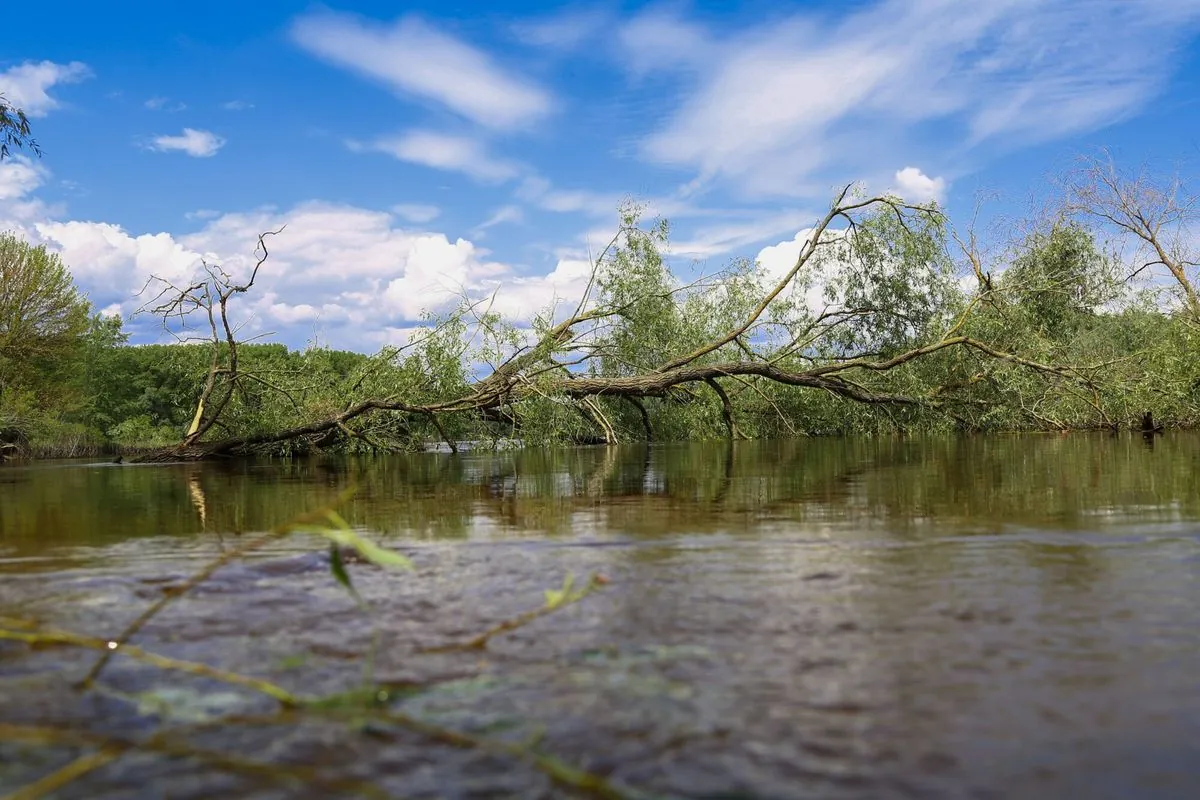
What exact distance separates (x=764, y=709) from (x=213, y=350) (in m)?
21.1

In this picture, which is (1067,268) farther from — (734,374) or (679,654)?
(679,654)

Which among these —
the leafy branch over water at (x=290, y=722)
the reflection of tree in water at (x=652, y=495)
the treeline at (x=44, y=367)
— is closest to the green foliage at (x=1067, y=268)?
the reflection of tree in water at (x=652, y=495)

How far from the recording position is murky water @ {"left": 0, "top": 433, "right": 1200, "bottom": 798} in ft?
7.70

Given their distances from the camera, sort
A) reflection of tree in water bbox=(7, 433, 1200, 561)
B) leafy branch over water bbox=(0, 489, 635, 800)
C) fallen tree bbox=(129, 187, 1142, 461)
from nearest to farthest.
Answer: leafy branch over water bbox=(0, 489, 635, 800), reflection of tree in water bbox=(7, 433, 1200, 561), fallen tree bbox=(129, 187, 1142, 461)

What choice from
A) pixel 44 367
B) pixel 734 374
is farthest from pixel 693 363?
pixel 44 367

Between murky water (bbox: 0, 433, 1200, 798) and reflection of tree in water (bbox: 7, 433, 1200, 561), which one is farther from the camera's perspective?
reflection of tree in water (bbox: 7, 433, 1200, 561)

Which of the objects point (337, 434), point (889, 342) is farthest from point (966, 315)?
point (337, 434)

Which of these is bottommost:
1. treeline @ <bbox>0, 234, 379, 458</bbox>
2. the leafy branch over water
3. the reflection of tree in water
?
the leafy branch over water

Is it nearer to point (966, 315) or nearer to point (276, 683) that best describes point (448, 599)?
point (276, 683)

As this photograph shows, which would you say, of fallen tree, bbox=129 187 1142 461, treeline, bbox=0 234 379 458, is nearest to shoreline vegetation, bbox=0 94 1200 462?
fallen tree, bbox=129 187 1142 461

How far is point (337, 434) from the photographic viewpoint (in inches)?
842

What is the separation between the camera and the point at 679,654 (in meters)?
3.34

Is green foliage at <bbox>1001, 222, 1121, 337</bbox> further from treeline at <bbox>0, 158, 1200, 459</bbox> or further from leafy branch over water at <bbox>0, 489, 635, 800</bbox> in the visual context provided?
leafy branch over water at <bbox>0, 489, 635, 800</bbox>

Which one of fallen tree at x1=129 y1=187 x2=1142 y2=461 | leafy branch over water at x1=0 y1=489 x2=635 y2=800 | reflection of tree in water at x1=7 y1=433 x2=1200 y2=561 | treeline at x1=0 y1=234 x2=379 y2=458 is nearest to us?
leafy branch over water at x1=0 y1=489 x2=635 y2=800
